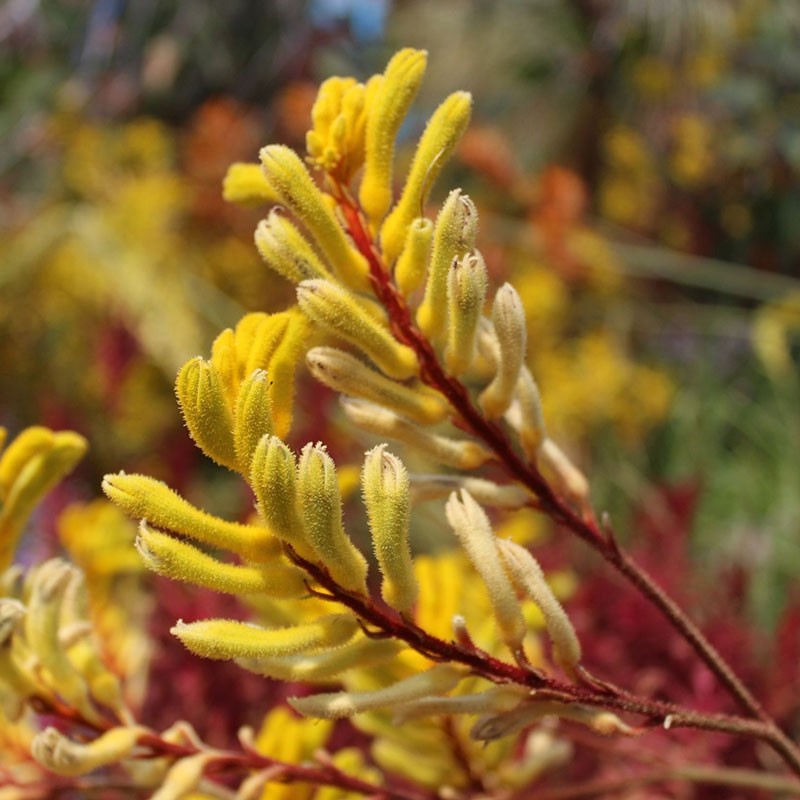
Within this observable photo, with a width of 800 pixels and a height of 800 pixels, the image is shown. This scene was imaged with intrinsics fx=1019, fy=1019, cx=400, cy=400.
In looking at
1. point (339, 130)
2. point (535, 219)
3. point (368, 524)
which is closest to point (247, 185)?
point (339, 130)

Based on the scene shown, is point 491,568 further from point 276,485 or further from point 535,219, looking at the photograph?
point 535,219

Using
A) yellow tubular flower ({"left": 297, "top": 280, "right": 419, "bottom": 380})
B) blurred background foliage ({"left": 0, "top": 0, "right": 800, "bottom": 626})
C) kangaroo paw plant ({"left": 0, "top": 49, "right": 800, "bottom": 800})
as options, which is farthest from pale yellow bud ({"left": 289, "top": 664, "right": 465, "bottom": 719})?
blurred background foliage ({"left": 0, "top": 0, "right": 800, "bottom": 626})

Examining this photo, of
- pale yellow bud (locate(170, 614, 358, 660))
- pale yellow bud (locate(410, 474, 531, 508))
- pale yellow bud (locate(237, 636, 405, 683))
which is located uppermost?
pale yellow bud (locate(410, 474, 531, 508))

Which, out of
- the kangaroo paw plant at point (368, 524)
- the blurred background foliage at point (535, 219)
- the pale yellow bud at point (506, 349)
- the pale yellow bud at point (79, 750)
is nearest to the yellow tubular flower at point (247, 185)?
the kangaroo paw plant at point (368, 524)

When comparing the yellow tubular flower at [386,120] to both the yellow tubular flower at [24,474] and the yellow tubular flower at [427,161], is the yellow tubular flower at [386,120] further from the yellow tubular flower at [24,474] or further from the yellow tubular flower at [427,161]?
the yellow tubular flower at [24,474]

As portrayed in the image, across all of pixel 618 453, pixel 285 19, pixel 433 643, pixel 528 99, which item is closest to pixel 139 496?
pixel 433 643

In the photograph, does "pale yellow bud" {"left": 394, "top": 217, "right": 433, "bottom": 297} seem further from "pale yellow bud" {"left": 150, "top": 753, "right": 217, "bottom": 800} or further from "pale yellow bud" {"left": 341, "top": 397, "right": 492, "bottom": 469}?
"pale yellow bud" {"left": 150, "top": 753, "right": 217, "bottom": 800}
